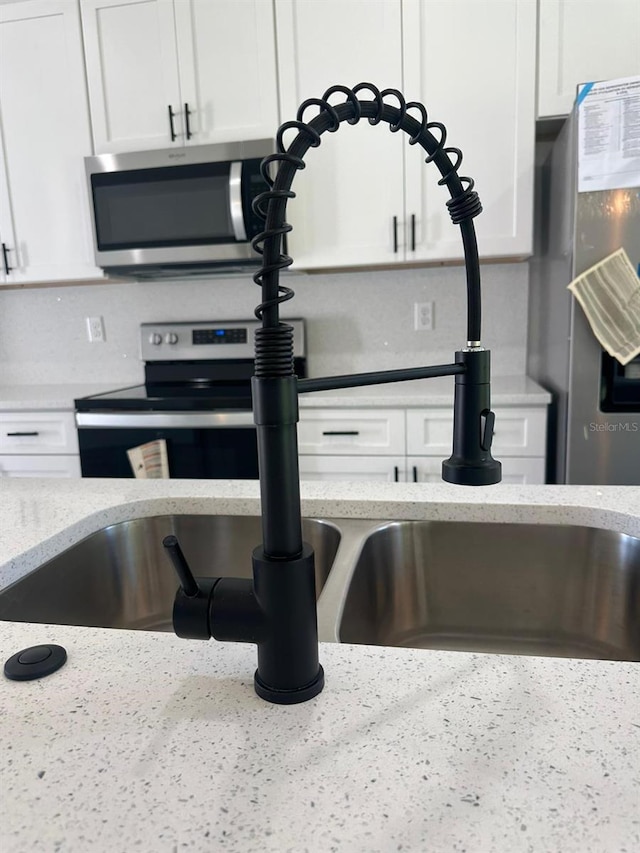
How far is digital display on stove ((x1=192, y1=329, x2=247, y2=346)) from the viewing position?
8.68ft

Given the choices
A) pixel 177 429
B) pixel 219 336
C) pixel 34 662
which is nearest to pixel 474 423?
pixel 34 662

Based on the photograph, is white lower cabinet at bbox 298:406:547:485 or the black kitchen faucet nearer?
the black kitchen faucet

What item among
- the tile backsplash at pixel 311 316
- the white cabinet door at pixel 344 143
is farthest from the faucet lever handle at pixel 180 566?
the tile backsplash at pixel 311 316

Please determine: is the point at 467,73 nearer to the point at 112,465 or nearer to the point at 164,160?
the point at 164,160

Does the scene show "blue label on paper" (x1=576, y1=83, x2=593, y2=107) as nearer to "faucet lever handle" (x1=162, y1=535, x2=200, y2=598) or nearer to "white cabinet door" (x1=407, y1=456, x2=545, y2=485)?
"white cabinet door" (x1=407, y1=456, x2=545, y2=485)

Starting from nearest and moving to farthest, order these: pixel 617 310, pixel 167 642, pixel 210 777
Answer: pixel 210 777, pixel 167 642, pixel 617 310

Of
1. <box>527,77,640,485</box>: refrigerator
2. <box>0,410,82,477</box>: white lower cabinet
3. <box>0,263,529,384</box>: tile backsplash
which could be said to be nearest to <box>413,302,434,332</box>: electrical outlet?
<box>0,263,529,384</box>: tile backsplash

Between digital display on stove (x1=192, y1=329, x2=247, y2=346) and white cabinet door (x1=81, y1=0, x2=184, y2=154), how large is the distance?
75 cm

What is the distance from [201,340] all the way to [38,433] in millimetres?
772

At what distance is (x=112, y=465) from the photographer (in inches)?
90.4

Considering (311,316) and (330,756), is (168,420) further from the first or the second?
(330,756)

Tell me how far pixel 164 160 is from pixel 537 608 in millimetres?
2098

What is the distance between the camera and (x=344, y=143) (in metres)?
2.24

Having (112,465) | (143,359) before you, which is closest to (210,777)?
(112,465)
